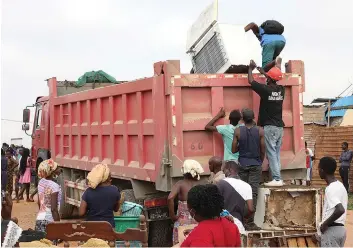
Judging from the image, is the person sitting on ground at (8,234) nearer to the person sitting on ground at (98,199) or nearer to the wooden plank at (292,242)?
the person sitting on ground at (98,199)

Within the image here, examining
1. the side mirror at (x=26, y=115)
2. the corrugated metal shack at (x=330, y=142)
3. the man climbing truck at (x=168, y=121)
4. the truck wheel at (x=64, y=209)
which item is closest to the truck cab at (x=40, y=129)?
the side mirror at (x=26, y=115)

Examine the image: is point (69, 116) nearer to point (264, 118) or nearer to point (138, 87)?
point (138, 87)

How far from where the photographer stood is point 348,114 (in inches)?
733

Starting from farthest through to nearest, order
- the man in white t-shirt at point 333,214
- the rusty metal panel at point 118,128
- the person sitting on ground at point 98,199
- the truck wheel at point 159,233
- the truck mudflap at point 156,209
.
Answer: the truck wheel at point 159,233, the truck mudflap at point 156,209, the rusty metal panel at point 118,128, the person sitting on ground at point 98,199, the man in white t-shirt at point 333,214

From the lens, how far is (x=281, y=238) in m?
5.52

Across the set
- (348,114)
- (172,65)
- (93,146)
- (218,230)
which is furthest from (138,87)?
(348,114)

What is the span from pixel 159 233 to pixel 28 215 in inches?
239

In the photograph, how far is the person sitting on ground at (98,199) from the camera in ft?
16.4

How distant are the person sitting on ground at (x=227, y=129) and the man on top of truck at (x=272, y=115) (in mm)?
342

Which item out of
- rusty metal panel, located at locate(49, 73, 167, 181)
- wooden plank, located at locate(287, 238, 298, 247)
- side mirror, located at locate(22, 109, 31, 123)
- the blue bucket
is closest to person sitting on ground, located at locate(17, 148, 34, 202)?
side mirror, located at locate(22, 109, 31, 123)

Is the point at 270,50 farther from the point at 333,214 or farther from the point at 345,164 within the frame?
the point at 345,164

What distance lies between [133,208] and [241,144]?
153cm

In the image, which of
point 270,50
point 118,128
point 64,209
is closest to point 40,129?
point 64,209

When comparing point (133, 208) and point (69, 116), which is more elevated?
point (69, 116)
